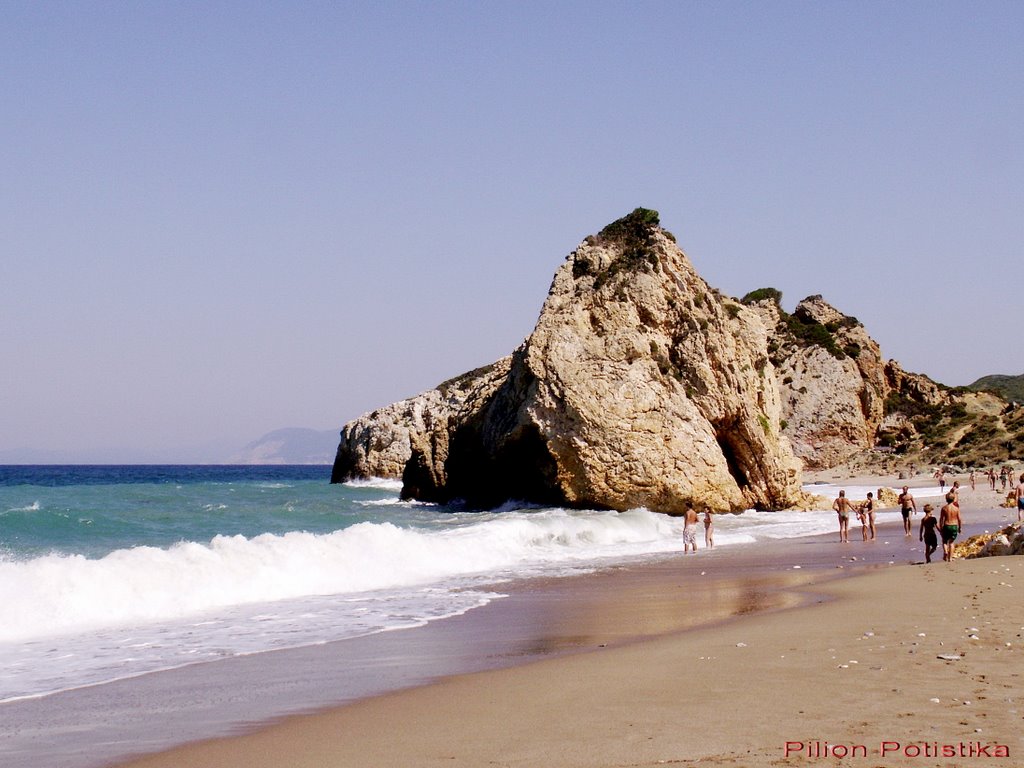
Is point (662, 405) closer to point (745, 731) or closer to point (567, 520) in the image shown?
point (567, 520)

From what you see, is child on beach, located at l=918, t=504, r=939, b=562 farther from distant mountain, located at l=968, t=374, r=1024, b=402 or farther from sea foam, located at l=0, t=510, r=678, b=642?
distant mountain, located at l=968, t=374, r=1024, b=402

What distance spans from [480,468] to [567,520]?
10.3m

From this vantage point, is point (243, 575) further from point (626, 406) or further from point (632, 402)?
point (632, 402)

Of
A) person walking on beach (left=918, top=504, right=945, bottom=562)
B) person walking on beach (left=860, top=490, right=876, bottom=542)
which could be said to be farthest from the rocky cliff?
person walking on beach (left=918, top=504, right=945, bottom=562)

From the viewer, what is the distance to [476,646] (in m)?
10.1

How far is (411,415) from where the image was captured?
223 feet

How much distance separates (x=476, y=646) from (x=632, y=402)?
817 inches

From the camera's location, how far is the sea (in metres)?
11.0

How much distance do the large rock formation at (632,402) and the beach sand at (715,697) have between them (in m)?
17.3

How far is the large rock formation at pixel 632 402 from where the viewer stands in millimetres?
29922

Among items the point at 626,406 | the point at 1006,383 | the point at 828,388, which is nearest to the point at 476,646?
the point at 626,406

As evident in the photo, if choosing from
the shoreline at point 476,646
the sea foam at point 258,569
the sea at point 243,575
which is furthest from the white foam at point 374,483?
the shoreline at point 476,646

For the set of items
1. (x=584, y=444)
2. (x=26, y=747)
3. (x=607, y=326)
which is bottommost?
(x=26, y=747)

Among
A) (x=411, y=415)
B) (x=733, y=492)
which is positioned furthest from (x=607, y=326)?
(x=411, y=415)
